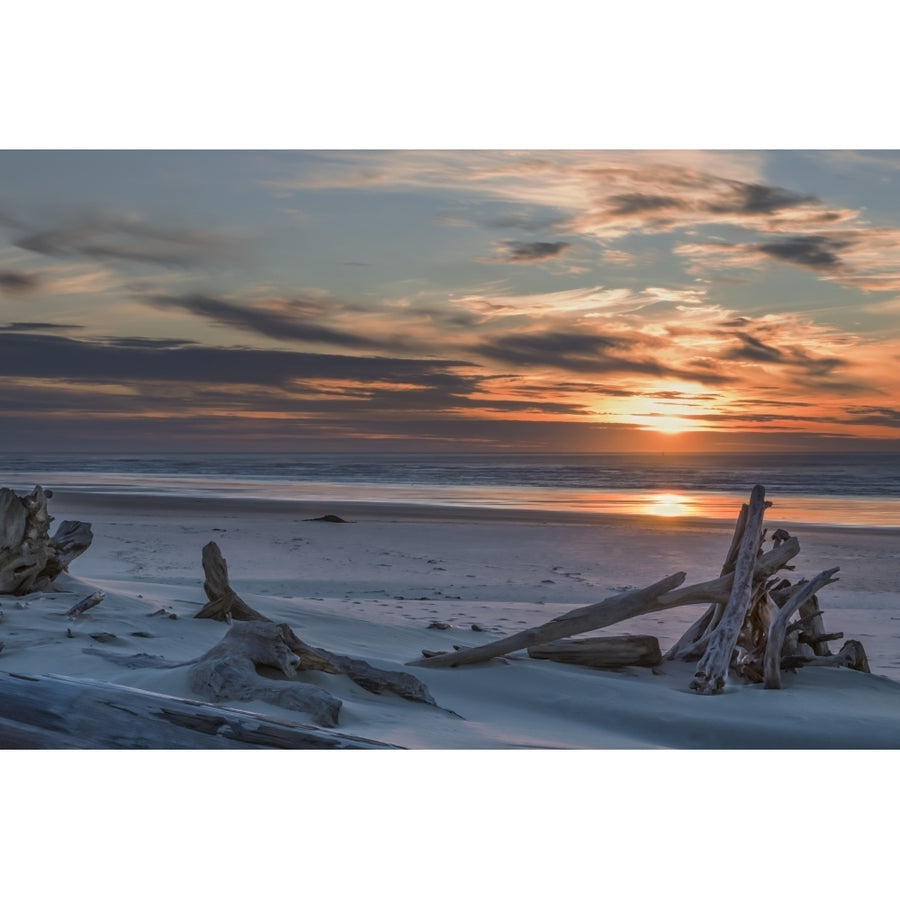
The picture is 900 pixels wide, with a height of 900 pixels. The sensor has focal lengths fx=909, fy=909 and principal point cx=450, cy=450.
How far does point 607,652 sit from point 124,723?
325cm

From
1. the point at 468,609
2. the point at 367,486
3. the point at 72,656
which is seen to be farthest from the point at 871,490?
the point at 72,656

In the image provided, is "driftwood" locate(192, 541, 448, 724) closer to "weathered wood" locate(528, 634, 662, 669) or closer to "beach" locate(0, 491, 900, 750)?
"beach" locate(0, 491, 900, 750)

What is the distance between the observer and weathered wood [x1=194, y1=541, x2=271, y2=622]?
20.4 feet

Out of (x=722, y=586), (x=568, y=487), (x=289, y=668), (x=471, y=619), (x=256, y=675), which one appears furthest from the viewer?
(x=568, y=487)

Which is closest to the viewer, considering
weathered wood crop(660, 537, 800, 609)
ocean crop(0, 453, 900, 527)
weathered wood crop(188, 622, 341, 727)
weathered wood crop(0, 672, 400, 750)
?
weathered wood crop(0, 672, 400, 750)

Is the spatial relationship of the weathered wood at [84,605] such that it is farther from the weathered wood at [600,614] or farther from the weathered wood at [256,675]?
the weathered wood at [600,614]

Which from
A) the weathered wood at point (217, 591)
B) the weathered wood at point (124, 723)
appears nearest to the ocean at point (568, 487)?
the weathered wood at point (217, 591)

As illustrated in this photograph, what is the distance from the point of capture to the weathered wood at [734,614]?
539 centimetres

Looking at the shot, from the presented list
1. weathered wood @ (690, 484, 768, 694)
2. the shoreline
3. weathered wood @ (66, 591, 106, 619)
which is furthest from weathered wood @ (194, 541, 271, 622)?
the shoreline

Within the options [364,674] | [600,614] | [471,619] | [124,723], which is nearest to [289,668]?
[364,674]

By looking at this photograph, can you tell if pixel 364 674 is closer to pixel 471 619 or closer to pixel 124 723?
pixel 124 723

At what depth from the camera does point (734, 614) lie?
5.58m

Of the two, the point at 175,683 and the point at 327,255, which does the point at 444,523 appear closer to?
the point at 327,255

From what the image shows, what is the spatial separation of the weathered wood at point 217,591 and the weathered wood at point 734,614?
2937 mm
